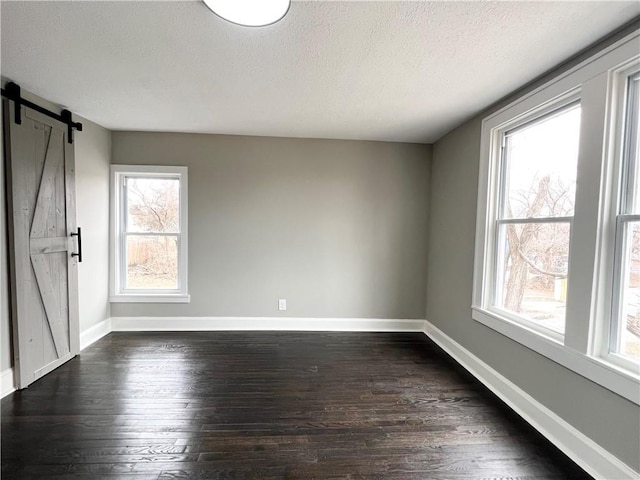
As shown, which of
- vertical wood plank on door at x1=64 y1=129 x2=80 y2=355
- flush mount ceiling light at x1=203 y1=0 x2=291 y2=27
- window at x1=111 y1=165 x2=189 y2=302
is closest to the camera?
flush mount ceiling light at x1=203 y1=0 x2=291 y2=27

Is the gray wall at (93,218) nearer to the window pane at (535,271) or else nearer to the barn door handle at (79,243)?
the barn door handle at (79,243)

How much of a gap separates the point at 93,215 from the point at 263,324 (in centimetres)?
225

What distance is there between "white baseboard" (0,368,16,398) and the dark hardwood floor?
59 mm

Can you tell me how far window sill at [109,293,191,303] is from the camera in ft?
11.5

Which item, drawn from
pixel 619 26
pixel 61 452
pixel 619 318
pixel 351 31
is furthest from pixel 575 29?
pixel 61 452

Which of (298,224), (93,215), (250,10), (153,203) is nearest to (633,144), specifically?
(250,10)

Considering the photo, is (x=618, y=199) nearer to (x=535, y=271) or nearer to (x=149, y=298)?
(x=535, y=271)

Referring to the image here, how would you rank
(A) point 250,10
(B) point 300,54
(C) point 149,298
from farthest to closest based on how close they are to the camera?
(C) point 149,298, (B) point 300,54, (A) point 250,10

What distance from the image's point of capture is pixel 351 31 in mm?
1549

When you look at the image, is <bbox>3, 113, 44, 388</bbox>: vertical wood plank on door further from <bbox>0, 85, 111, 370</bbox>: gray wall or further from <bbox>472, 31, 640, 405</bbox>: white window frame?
<bbox>472, 31, 640, 405</bbox>: white window frame

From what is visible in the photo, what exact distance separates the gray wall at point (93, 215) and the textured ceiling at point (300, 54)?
1.65 feet

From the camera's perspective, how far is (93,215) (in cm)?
314

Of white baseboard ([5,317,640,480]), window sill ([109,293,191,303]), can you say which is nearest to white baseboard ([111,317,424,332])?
white baseboard ([5,317,640,480])

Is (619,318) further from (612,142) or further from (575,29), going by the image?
(575,29)
